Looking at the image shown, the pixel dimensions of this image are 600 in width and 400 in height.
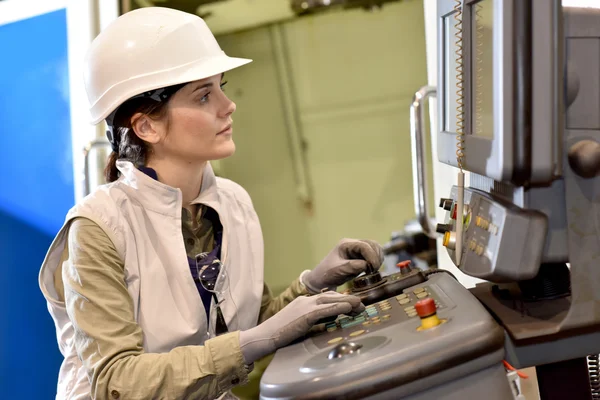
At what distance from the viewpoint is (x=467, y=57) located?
1.08 meters

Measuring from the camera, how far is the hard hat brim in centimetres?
145

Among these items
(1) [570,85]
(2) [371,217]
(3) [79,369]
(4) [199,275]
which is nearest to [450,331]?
(1) [570,85]

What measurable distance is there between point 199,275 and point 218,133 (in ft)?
1.01

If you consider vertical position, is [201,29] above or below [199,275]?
above

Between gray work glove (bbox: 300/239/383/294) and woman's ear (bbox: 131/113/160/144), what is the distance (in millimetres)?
461

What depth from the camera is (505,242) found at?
92cm

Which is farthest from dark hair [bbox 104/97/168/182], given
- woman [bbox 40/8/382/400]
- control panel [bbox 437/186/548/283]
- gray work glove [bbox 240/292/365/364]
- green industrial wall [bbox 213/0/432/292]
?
green industrial wall [bbox 213/0/432/292]

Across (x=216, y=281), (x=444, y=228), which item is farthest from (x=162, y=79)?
(x=444, y=228)

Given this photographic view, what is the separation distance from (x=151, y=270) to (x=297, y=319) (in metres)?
0.45

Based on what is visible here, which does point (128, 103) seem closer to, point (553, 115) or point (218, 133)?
point (218, 133)

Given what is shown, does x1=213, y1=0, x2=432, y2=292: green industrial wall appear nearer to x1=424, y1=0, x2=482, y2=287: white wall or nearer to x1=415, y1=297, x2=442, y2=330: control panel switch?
x1=424, y1=0, x2=482, y2=287: white wall

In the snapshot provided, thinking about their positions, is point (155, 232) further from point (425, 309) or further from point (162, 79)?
point (425, 309)

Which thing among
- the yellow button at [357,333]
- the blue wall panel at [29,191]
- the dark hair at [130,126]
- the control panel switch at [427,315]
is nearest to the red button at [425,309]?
the control panel switch at [427,315]

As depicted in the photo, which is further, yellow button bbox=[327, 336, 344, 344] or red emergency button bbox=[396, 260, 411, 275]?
red emergency button bbox=[396, 260, 411, 275]
